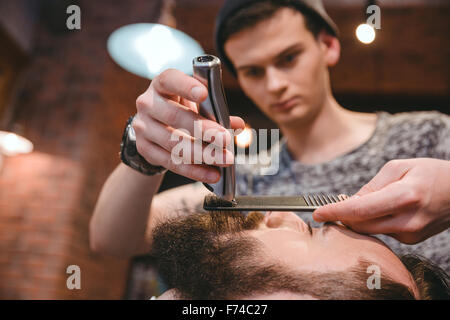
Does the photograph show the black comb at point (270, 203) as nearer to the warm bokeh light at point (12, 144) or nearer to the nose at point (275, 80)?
the nose at point (275, 80)

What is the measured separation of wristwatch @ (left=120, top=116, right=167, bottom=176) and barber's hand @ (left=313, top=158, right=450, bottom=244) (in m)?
0.37

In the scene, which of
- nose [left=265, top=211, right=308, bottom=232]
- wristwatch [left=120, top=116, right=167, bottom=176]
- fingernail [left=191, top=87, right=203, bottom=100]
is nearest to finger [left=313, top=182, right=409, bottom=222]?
nose [left=265, top=211, right=308, bottom=232]

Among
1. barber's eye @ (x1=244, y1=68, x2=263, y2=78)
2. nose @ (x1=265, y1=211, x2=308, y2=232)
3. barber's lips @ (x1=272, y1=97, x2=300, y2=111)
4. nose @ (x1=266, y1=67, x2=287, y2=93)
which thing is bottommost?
nose @ (x1=265, y1=211, x2=308, y2=232)

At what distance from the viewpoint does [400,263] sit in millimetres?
516

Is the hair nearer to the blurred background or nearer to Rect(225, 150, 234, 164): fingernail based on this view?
Rect(225, 150, 234, 164): fingernail

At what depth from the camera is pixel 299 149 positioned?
1186 mm

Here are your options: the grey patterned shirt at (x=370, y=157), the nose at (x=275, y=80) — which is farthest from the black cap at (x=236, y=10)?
the grey patterned shirt at (x=370, y=157)

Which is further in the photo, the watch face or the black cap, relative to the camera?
the black cap

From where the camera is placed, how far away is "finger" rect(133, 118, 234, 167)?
1.49 feet

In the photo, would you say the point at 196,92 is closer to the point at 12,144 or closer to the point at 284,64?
the point at 284,64

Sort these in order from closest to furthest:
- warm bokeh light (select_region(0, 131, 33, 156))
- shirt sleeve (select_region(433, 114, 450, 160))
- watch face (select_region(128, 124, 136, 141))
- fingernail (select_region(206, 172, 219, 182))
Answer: fingernail (select_region(206, 172, 219, 182)) → watch face (select_region(128, 124, 136, 141)) → shirt sleeve (select_region(433, 114, 450, 160)) → warm bokeh light (select_region(0, 131, 33, 156))

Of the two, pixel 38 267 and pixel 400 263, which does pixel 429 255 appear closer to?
pixel 400 263

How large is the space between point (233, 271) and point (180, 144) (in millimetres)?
221
